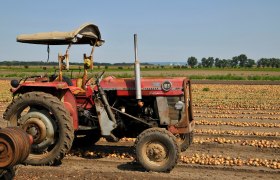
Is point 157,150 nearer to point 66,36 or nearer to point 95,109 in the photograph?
point 95,109

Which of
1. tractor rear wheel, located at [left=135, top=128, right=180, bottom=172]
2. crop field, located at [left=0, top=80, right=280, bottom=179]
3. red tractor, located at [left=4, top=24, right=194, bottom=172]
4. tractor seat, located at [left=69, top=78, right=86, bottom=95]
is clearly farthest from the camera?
tractor seat, located at [left=69, top=78, right=86, bottom=95]

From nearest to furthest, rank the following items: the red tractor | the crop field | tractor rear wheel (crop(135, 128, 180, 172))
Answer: tractor rear wheel (crop(135, 128, 180, 172)), the crop field, the red tractor

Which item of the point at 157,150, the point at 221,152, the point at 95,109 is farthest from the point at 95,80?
the point at 221,152

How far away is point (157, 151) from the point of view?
629 centimetres

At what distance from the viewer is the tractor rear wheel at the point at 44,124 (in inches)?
258

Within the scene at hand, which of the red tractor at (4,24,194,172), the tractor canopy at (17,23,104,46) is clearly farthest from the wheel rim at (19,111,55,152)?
the tractor canopy at (17,23,104,46)

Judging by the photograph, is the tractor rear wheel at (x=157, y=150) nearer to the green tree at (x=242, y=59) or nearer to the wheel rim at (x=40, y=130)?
the wheel rim at (x=40, y=130)

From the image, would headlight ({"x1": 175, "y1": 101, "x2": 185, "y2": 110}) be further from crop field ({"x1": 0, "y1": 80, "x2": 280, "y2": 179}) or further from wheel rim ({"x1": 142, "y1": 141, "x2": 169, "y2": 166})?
crop field ({"x1": 0, "y1": 80, "x2": 280, "y2": 179})

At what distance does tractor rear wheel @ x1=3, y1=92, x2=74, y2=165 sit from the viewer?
6555mm

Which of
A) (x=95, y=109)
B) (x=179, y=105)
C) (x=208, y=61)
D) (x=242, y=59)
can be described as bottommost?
(x=95, y=109)

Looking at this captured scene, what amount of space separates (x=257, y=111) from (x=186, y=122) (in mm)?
7893

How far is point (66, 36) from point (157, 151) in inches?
98.5

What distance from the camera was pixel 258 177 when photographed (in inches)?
240

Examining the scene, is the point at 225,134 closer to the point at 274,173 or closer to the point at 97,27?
the point at 274,173
